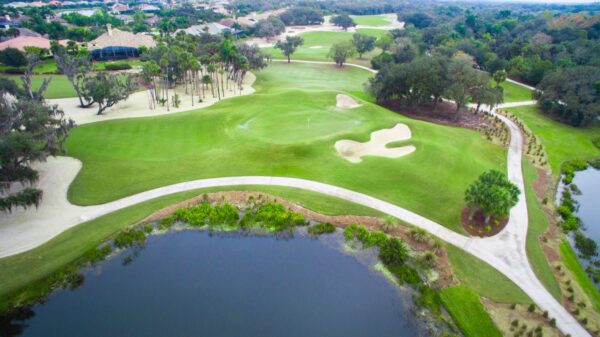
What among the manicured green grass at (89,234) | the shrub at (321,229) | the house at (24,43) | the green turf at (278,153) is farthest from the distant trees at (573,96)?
the house at (24,43)

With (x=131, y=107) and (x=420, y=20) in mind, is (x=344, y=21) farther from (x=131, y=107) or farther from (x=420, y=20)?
(x=131, y=107)

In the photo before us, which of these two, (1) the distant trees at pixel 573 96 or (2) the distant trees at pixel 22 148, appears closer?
(2) the distant trees at pixel 22 148

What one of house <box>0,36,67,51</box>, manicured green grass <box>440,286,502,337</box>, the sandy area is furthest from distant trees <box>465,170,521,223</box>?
house <box>0,36,67,51</box>

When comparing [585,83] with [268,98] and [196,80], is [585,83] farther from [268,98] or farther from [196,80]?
[196,80]

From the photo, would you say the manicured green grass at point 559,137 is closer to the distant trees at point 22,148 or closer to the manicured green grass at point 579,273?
Result: the manicured green grass at point 579,273

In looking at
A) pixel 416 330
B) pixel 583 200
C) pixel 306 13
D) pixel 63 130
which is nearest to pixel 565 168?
pixel 583 200

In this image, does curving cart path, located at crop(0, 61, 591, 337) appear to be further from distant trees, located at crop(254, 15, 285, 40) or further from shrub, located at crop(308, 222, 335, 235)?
distant trees, located at crop(254, 15, 285, 40)

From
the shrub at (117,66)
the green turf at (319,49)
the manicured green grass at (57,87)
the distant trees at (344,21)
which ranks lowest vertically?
the manicured green grass at (57,87)
